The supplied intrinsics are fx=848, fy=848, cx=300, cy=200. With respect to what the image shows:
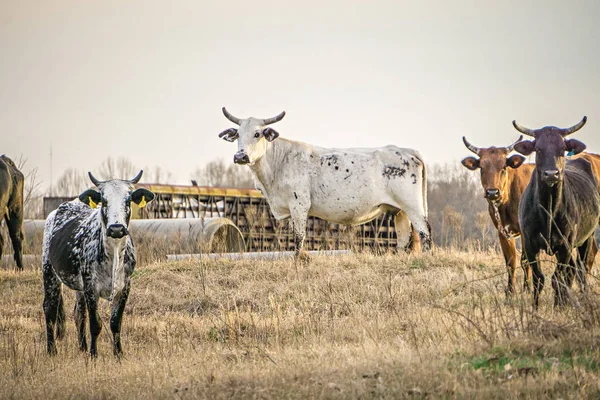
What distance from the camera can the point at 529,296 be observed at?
10633 millimetres

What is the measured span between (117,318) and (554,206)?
5493 millimetres

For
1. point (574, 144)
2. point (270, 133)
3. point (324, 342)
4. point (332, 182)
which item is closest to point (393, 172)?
point (332, 182)

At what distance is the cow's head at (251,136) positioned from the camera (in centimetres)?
1664

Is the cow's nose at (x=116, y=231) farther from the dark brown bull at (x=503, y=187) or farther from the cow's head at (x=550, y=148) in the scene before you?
the dark brown bull at (x=503, y=187)

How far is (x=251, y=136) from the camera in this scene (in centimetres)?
1689

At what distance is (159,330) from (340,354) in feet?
14.0

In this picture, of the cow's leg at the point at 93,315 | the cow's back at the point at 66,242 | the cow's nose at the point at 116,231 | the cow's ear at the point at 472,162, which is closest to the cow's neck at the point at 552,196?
the cow's ear at the point at 472,162

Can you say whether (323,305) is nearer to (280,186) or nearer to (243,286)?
(243,286)

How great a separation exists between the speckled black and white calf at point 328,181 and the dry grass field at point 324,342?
1.99m

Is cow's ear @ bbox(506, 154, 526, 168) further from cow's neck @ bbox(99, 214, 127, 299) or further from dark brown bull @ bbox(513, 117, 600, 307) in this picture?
cow's neck @ bbox(99, 214, 127, 299)

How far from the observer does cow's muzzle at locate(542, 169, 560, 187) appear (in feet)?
33.3

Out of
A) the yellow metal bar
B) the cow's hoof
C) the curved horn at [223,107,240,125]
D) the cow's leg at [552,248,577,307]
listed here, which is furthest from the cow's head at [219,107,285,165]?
the yellow metal bar

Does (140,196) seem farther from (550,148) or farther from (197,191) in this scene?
(197,191)

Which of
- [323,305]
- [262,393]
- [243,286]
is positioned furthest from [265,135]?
[262,393]
